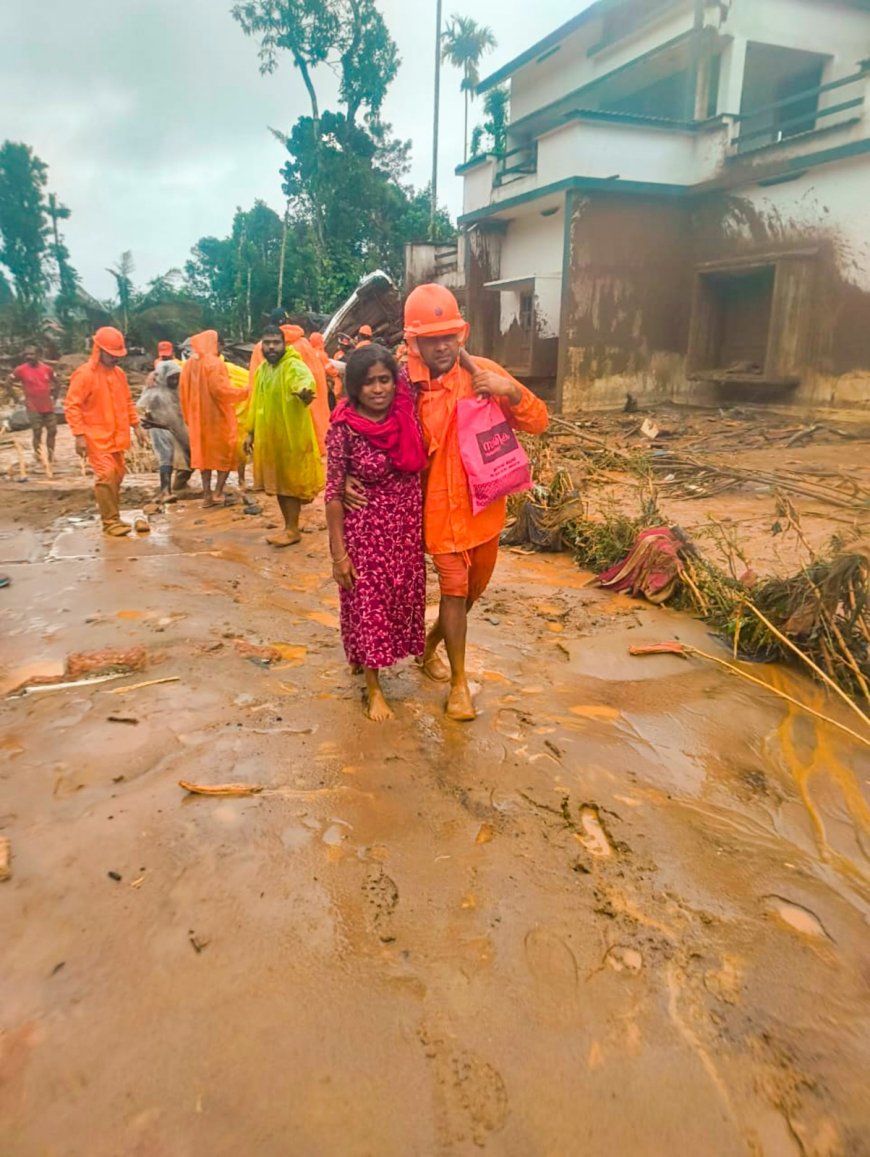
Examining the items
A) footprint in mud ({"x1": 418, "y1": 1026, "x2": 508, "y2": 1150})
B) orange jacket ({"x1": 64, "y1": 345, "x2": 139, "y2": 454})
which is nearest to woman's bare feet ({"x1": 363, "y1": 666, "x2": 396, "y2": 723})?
footprint in mud ({"x1": 418, "y1": 1026, "x2": 508, "y2": 1150})

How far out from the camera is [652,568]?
4.24 m

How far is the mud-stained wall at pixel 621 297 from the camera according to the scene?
12.0 meters

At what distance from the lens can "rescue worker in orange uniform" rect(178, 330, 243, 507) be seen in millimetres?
6832

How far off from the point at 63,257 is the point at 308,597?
2985 cm

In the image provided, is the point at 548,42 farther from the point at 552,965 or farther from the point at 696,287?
the point at 552,965

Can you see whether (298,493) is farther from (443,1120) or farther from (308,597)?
(443,1120)

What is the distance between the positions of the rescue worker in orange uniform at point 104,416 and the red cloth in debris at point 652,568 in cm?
405

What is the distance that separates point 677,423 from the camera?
36.0 ft

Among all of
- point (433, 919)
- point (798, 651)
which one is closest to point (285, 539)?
point (798, 651)

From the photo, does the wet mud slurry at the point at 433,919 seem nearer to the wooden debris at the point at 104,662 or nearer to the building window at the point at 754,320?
the wooden debris at the point at 104,662

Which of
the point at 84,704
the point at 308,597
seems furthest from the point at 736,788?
the point at 308,597

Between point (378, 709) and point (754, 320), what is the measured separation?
11.5m

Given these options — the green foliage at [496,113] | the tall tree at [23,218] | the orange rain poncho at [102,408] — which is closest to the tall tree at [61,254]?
the tall tree at [23,218]

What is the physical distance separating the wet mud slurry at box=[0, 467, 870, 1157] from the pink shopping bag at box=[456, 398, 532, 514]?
2.83ft
